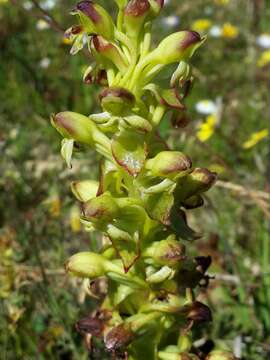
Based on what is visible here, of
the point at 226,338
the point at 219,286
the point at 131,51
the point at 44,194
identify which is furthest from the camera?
the point at 44,194

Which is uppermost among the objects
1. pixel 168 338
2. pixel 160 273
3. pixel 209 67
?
pixel 160 273

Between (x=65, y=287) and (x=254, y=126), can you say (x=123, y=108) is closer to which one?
(x=65, y=287)

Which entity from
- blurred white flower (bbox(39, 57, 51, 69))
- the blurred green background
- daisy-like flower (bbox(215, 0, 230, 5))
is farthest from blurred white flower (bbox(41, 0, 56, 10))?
daisy-like flower (bbox(215, 0, 230, 5))

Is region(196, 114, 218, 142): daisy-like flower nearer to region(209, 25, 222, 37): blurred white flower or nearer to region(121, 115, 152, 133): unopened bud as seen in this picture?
region(121, 115, 152, 133): unopened bud

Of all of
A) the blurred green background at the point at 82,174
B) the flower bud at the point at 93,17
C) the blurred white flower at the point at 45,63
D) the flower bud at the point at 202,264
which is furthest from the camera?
the blurred white flower at the point at 45,63

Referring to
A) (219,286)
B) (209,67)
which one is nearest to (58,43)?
(209,67)

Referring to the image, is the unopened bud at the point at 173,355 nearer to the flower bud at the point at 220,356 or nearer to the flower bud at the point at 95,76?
the flower bud at the point at 220,356

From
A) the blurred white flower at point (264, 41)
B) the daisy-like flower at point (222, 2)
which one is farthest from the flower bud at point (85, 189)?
the daisy-like flower at point (222, 2)
